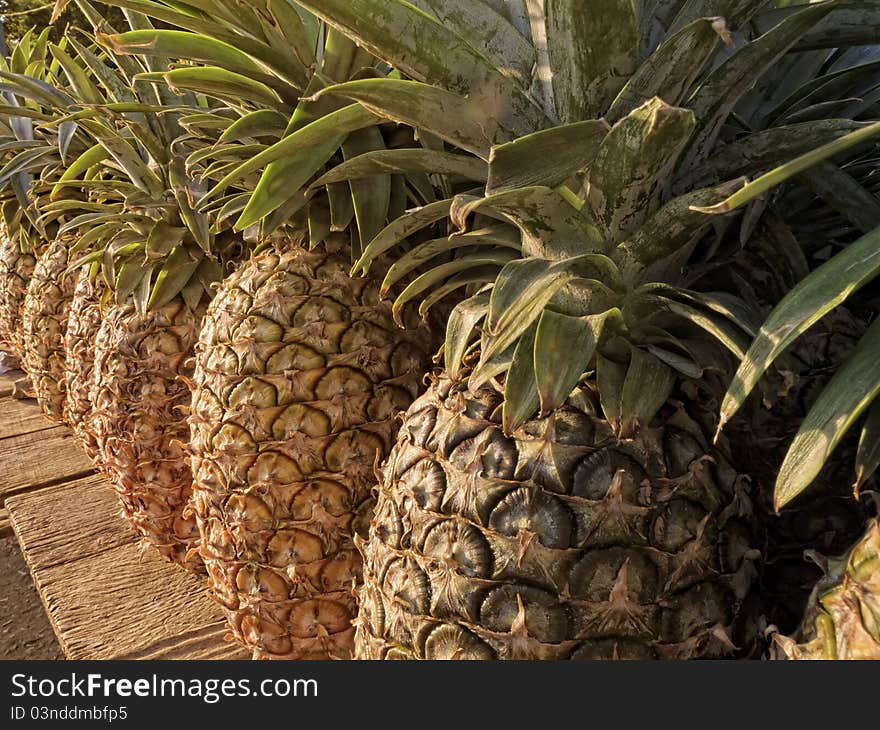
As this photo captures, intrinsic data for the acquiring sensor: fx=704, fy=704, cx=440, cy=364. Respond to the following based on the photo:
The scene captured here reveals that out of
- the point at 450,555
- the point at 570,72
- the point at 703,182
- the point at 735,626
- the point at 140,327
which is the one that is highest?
the point at 570,72

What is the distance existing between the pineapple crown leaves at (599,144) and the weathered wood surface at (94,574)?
0.87 meters

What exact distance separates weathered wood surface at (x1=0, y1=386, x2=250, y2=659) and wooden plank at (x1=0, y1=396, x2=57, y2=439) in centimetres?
15

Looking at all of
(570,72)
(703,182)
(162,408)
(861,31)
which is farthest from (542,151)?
(162,408)

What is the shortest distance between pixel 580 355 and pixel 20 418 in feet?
7.59

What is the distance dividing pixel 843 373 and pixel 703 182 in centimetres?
24

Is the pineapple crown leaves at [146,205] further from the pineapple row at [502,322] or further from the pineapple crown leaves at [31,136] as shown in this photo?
the pineapple row at [502,322]

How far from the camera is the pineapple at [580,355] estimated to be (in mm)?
609

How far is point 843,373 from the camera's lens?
574 millimetres

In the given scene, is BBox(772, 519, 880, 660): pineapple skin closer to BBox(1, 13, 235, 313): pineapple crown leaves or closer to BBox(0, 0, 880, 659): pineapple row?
BBox(0, 0, 880, 659): pineapple row

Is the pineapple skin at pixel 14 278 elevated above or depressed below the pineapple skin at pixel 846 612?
above

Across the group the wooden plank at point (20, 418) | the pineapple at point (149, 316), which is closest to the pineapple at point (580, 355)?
the pineapple at point (149, 316)

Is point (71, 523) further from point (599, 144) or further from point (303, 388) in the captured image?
point (599, 144)

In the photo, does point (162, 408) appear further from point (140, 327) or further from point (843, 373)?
point (843, 373)

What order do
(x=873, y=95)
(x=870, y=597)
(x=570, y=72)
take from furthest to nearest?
1. (x=873, y=95)
2. (x=570, y=72)
3. (x=870, y=597)
